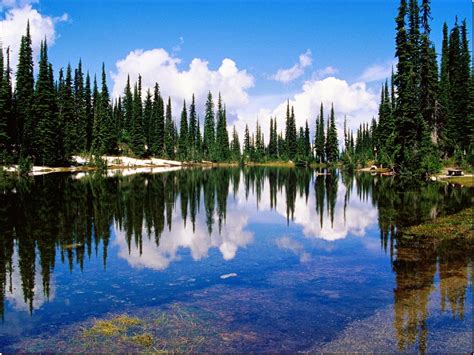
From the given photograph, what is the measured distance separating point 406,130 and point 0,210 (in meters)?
42.6

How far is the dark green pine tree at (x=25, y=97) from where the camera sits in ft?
214

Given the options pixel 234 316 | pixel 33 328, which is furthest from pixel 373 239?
pixel 33 328

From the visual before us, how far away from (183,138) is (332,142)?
140 feet

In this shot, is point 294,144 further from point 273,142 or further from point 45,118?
point 45,118

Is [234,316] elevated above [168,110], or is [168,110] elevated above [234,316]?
[168,110]

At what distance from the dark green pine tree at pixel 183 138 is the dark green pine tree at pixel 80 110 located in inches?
1185

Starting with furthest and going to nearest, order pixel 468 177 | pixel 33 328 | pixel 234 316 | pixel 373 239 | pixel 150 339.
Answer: pixel 468 177 → pixel 373 239 → pixel 234 316 → pixel 33 328 → pixel 150 339

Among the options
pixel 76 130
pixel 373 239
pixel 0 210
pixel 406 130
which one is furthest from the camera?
pixel 76 130

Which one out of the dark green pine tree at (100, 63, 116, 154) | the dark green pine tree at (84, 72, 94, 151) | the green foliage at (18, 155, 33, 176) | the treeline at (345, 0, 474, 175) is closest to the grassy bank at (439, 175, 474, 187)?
the treeline at (345, 0, 474, 175)

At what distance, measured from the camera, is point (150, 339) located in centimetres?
852

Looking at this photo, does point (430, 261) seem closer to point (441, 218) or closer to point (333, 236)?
point (333, 236)

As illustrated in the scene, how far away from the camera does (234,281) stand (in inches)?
506

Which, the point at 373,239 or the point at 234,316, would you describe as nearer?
the point at 234,316

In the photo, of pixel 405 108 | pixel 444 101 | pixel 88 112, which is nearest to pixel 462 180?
pixel 405 108
